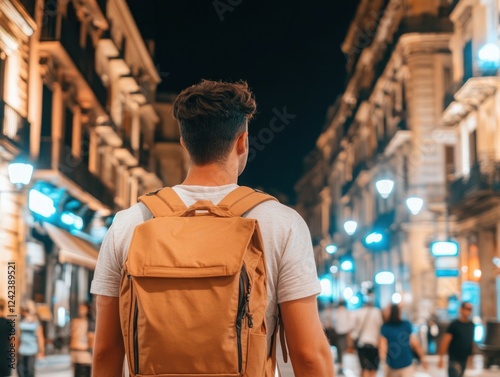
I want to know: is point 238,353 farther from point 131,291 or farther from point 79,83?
point 79,83

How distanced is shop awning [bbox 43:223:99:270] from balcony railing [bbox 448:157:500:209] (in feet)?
43.5

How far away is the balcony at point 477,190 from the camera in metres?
29.0

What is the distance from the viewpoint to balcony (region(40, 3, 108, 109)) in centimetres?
2748

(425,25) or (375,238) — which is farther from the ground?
(425,25)

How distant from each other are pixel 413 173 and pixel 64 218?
15.8m

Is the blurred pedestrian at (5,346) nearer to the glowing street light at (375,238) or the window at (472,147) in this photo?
the window at (472,147)

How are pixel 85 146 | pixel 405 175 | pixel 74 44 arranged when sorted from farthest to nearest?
pixel 405 175 → pixel 85 146 → pixel 74 44

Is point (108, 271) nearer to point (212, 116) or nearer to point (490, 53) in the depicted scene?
point (212, 116)

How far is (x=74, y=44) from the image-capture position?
3014 centimetres

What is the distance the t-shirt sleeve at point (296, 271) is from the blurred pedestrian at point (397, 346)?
898cm

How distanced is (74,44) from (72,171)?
13.9 ft

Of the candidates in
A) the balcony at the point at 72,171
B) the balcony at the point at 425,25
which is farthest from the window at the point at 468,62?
the balcony at the point at 72,171

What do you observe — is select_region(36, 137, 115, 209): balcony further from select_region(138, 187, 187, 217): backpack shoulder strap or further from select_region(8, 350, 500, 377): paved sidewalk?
select_region(138, 187, 187, 217): backpack shoulder strap

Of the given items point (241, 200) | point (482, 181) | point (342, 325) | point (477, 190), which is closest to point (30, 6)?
point (342, 325)
